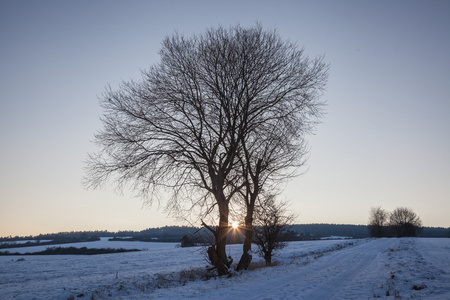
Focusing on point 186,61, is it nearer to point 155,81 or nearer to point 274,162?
point 155,81

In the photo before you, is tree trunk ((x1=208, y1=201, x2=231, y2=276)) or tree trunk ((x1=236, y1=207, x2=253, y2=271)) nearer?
tree trunk ((x1=208, y1=201, x2=231, y2=276))

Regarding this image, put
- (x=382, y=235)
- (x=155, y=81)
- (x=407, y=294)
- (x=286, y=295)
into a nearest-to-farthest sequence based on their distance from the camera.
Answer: (x=407, y=294) < (x=286, y=295) < (x=155, y=81) < (x=382, y=235)

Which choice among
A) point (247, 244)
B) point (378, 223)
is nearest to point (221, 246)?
point (247, 244)

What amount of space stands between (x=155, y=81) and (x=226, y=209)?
675 cm

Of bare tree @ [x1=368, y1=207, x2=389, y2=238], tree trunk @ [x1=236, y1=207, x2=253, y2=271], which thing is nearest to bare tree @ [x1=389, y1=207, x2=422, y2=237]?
bare tree @ [x1=368, y1=207, x2=389, y2=238]

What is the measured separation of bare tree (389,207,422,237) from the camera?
9681 centimetres

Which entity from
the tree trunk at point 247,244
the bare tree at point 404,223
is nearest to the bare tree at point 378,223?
the bare tree at point 404,223

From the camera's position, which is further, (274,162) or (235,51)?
(274,162)

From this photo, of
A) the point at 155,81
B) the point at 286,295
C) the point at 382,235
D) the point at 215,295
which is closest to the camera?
the point at 286,295

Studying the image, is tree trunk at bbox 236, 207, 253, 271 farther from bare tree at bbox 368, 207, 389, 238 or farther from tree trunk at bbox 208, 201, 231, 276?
bare tree at bbox 368, 207, 389, 238

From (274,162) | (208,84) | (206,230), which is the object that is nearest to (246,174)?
(274,162)

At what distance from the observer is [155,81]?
12.8 meters

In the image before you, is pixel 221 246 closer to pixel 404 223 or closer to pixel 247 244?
pixel 247 244

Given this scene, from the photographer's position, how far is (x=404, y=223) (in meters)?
100
